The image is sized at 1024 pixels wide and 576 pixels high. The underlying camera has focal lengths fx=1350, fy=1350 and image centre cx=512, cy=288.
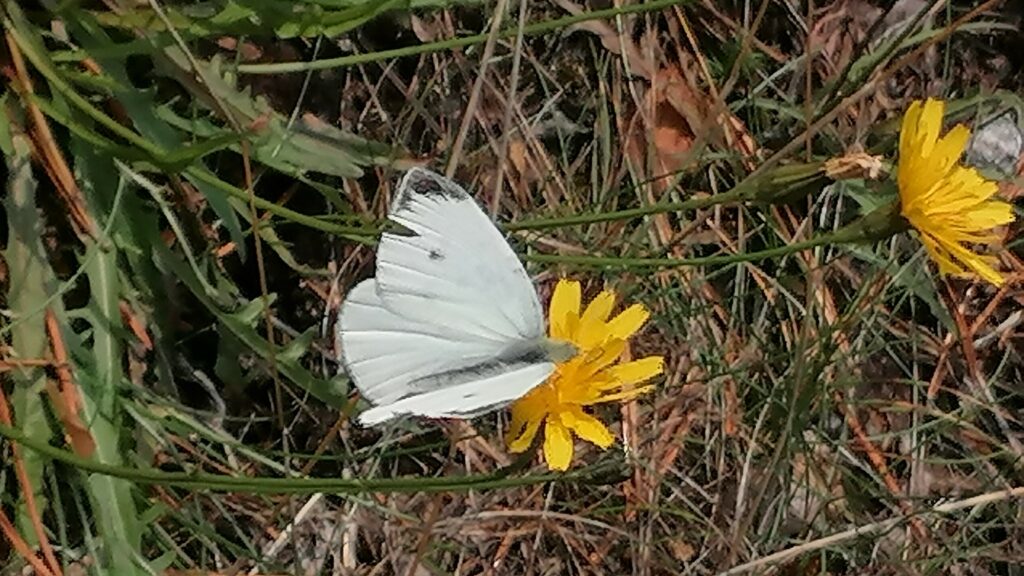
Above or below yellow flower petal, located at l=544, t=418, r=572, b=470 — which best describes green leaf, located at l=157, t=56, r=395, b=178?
above

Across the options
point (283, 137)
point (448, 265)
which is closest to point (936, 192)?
point (448, 265)

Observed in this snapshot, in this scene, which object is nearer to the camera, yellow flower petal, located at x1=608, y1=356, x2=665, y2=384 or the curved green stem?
the curved green stem

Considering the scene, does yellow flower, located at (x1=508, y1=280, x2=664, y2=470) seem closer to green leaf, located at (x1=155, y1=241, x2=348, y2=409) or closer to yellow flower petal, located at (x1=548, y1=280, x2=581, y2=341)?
yellow flower petal, located at (x1=548, y1=280, x2=581, y2=341)

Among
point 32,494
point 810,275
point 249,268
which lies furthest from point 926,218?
point 32,494

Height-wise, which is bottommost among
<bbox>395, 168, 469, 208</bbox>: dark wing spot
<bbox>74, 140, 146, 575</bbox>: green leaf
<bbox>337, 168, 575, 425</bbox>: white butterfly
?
<bbox>74, 140, 146, 575</bbox>: green leaf

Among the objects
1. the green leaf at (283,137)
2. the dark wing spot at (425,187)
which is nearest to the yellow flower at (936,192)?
the dark wing spot at (425,187)

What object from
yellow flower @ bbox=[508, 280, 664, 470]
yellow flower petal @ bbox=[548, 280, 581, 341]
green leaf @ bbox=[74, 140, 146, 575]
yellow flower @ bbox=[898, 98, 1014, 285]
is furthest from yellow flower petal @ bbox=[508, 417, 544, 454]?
green leaf @ bbox=[74, 140, 146, 575]

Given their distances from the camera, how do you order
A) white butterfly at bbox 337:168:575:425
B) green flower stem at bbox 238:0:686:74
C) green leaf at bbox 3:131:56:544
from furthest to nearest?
green leaf at bbox 3:131:56:544 → green flower stem at bbox 238:0:686:74 → white butterfly at bbox 337:168:575:425

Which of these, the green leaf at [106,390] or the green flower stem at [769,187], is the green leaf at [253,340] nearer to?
the green leaf at [106,390]

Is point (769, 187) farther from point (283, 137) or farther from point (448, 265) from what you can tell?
point (283, 137)
